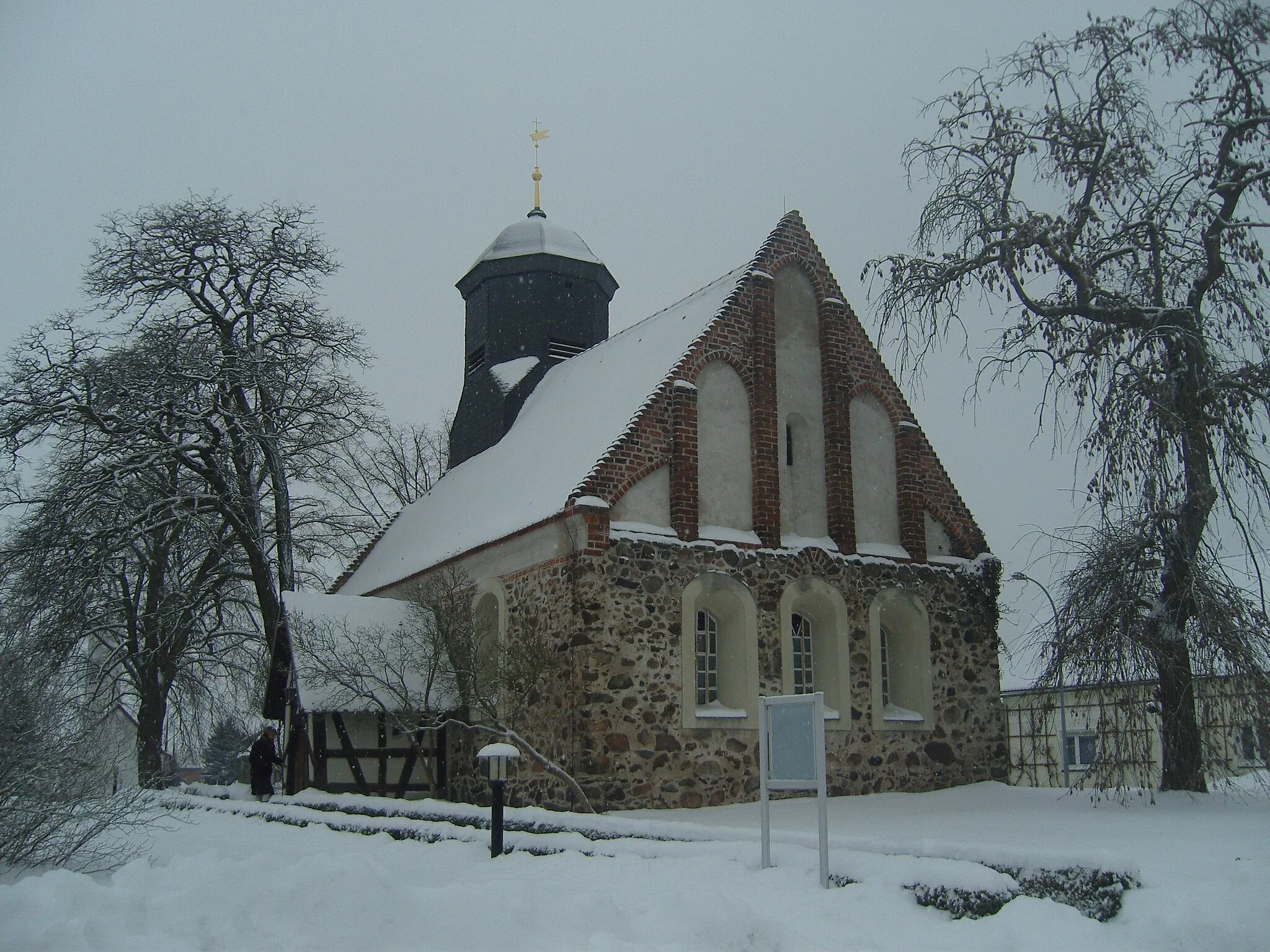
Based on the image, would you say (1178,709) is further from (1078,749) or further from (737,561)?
(1078,749)

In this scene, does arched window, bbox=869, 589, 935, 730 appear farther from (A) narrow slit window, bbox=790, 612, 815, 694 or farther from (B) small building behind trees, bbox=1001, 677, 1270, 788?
(B) small building behind trees, bbox=1001, 677, 1270, 788

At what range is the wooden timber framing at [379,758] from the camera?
18.1 m

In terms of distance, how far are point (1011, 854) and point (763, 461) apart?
10.1 meters

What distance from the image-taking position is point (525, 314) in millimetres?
25797

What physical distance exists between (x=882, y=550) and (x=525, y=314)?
1062cm

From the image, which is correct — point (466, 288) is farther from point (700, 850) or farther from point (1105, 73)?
point (700, 850)

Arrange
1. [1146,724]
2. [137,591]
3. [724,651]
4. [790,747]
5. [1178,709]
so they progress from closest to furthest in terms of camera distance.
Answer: [790,747], [1146,724], [1178,709], [724,651], [137,591]

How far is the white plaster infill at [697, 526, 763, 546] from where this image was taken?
1697 centimetres

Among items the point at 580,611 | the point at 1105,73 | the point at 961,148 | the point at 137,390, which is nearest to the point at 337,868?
the point at 580,611

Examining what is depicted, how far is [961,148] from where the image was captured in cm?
1570

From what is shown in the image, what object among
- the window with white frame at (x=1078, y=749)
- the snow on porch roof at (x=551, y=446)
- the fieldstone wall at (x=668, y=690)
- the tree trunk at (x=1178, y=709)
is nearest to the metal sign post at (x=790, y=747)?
the tree trunk at (x=1178, y=709)

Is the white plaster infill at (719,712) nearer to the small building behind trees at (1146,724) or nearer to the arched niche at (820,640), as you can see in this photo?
the arched niche at (820,640)

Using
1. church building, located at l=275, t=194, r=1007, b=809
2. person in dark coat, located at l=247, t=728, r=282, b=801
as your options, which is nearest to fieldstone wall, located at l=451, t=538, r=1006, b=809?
church building, located at l=275, t=194, r=1007, b=809

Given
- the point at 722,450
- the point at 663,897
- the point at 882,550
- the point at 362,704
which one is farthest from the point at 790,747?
the point at 362,704
